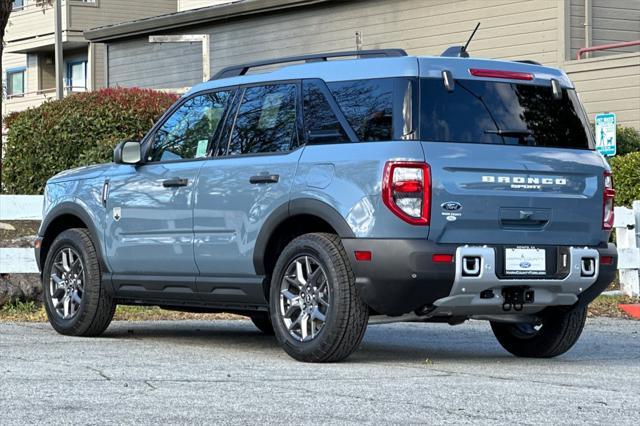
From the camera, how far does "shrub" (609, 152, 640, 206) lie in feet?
64.4

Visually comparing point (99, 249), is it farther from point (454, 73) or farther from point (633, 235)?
point (633, 235)

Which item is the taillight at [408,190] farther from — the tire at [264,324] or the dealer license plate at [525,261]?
the tire at [264,324]

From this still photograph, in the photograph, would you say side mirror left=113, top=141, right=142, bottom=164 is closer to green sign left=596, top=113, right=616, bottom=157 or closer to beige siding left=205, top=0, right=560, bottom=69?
green sign left=596, top=113, right=616, bottom=157

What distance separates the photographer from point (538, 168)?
30.6ft

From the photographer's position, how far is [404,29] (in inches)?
1107

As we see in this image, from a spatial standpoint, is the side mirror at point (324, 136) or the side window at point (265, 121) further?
the side window at point (265, 121)

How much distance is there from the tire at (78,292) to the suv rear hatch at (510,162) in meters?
3.36

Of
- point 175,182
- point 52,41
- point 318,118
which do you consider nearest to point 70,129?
point 175,182

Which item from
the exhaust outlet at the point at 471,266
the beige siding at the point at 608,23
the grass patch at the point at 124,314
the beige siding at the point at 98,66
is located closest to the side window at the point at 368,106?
the exhaust outlet at the point at 471,266

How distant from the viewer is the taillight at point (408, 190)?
8820 millimetres

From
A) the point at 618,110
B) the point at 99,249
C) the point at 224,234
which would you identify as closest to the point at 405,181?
the point at 224,234

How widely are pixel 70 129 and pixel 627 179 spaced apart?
809cm

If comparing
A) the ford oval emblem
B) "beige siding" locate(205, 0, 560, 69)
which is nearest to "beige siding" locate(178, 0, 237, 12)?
"beige siding" locate(205, 0, 560, 69)

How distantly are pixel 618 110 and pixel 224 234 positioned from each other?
14266 mm
